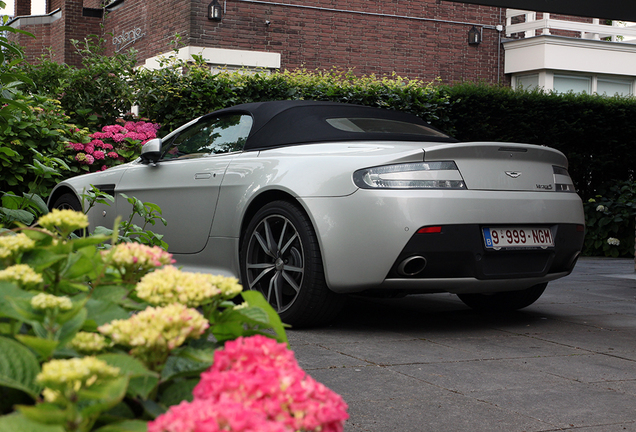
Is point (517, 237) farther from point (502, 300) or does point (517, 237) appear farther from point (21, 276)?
point (21, 276)

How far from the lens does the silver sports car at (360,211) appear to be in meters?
3.94

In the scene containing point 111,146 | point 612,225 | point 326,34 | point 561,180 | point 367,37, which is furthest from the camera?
point 367,37

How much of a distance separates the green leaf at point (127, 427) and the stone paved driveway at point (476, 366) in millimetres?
1699

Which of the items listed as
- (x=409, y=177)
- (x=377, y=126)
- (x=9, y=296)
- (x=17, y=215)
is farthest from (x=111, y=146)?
(x=9, y=296)

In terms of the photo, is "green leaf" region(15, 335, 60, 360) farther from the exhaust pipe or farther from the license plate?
the license plate

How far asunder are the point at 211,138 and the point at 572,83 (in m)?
15.1

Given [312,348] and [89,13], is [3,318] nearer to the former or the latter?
[312,348]

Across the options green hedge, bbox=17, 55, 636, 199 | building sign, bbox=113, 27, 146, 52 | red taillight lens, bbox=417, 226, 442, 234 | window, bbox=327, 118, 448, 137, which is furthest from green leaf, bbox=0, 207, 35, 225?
building sign, bbox=113, 27, 146, 52

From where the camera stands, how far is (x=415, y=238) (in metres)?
3.89

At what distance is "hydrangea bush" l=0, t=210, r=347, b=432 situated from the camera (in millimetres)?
807

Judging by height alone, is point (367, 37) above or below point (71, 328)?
above

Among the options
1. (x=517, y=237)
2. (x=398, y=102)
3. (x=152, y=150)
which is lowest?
(x=517, y=237)

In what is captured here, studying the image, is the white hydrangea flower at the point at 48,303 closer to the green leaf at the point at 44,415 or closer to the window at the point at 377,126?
the green leaf at the point at 44,415

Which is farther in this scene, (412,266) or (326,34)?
(326,34)
